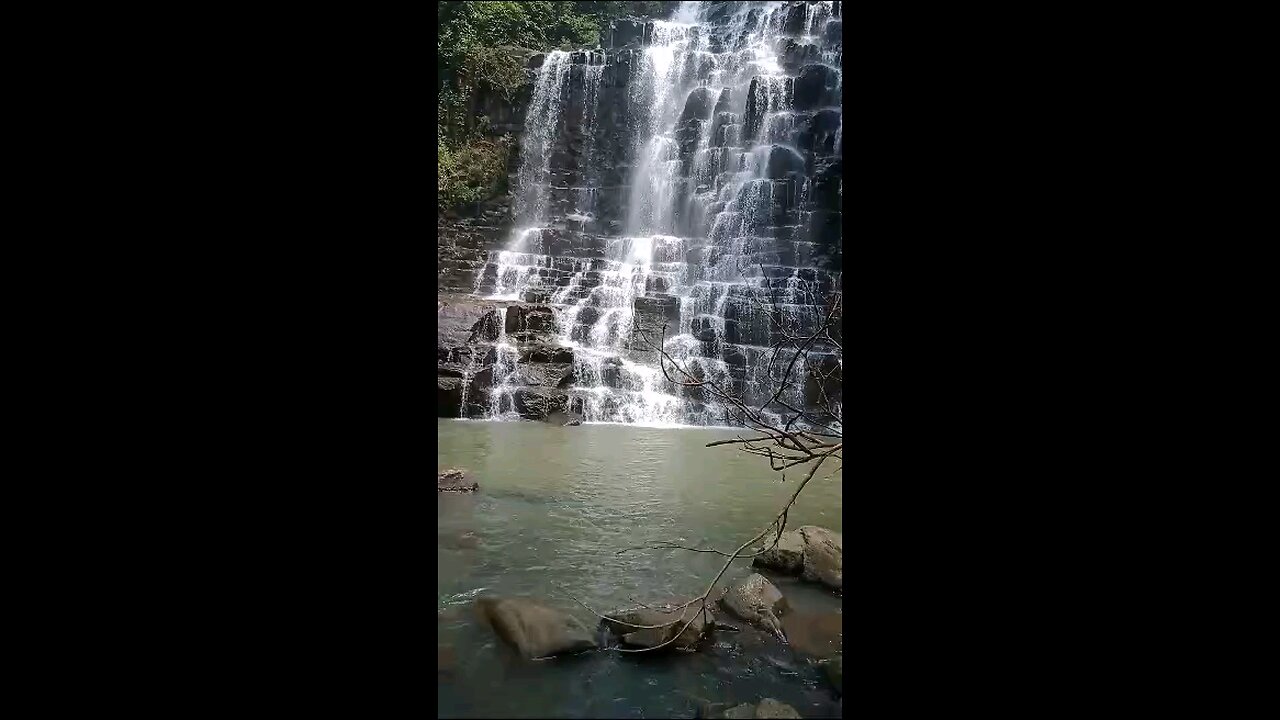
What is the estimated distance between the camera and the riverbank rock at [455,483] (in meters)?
5.11

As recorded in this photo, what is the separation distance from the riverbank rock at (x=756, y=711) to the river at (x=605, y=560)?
0.25 feet

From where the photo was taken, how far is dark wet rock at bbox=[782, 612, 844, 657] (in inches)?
106

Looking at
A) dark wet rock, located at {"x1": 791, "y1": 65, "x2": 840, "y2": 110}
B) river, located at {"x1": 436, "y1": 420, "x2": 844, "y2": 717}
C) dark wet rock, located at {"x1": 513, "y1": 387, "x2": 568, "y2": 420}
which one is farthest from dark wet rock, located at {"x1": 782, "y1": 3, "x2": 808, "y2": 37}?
river, located at {"x1": 436, "y1": 420, "x2": 844, "y2": 717}

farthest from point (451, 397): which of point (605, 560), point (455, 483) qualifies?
point (605, 560)

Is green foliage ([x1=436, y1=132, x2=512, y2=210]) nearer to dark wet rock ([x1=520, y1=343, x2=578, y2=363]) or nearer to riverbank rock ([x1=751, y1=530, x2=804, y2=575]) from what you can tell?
dark wet rock ([x1=520, y1=343, x2=578, y2=363])

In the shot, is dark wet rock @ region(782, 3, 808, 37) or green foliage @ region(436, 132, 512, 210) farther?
green foliage @ region(436, 132, 512, 210)

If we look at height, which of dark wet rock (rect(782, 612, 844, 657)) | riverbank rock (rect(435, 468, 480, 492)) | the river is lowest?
the river

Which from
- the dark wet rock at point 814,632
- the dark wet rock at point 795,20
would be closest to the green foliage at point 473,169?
the dark wet rock at point 795,20

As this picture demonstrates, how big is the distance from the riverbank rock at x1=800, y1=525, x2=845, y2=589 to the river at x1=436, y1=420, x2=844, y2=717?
9 centimetres
